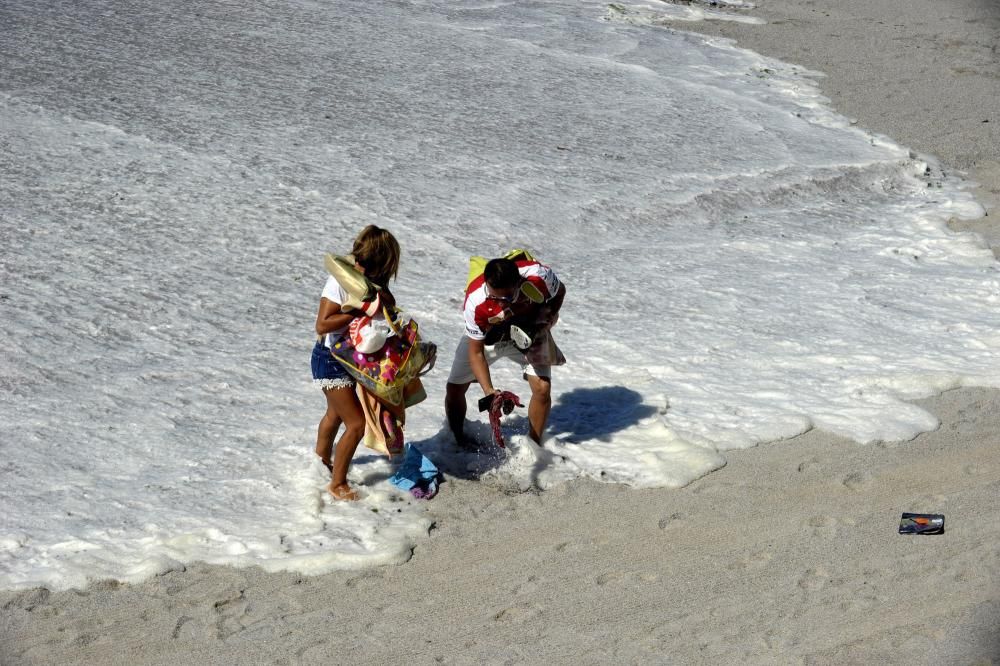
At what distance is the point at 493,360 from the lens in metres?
6.01

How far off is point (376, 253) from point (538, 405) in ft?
4.80

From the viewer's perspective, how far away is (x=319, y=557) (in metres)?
5.36

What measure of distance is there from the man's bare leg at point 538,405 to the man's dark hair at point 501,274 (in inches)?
29.3

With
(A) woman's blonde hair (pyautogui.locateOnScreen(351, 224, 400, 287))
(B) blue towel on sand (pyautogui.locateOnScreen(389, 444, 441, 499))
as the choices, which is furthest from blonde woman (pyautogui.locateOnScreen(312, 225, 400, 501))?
(B) blue towel on sand (pyautogui.locateOnScreen(389, 444, 441, 499))

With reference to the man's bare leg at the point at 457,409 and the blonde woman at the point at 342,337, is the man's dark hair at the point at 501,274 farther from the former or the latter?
the man's bare leg at the point at 457,409

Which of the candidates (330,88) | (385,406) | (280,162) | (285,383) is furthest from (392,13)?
(385,406)

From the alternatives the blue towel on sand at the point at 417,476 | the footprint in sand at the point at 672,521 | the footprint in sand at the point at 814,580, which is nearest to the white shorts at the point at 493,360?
the blue towel on sand at the point at 417,476

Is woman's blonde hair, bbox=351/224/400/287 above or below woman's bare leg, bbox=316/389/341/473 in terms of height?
above

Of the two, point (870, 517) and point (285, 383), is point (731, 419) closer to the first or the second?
point (870, 517)

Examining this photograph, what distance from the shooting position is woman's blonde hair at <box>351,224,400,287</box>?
5.19 meters

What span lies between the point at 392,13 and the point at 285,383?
31.9ft

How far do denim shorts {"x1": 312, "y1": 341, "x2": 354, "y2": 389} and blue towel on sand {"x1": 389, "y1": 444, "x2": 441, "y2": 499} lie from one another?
0.72 m

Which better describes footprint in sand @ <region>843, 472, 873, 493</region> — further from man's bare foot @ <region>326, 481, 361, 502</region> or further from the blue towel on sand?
man's bare foot @ <region>326, 481, 361, 502</region>

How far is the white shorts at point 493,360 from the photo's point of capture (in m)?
5.98
